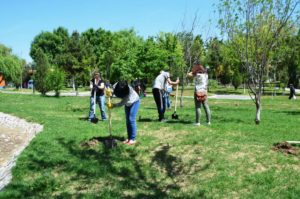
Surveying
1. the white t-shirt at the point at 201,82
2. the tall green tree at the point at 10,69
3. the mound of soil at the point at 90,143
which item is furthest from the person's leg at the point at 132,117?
the tall green tree at the point at 10,69

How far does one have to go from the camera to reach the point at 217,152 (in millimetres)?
8570

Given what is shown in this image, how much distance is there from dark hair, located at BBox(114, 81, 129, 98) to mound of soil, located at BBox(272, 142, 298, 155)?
11.8ft

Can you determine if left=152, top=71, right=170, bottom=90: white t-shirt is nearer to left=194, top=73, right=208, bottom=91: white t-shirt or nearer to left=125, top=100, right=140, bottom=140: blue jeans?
left=194, top=73, right=208, bottom=91: white t-shirt

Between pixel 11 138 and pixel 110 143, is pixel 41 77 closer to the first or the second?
pixel 11 138

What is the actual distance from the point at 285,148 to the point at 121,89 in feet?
12.8

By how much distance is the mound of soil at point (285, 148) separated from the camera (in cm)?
822

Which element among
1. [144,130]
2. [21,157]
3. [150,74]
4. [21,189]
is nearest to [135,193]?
[21,189]

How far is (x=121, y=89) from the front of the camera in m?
9.46

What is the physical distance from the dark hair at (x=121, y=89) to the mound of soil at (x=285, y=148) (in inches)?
141

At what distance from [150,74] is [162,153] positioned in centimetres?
3387

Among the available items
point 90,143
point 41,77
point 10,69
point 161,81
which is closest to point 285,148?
point 90,143

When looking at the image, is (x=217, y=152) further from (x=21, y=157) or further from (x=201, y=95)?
(x=21, y=157)

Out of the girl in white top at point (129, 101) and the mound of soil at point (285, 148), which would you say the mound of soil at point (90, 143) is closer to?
the girl in white top at point (129, 101)

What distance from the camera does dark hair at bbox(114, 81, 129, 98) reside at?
944 centimetres
